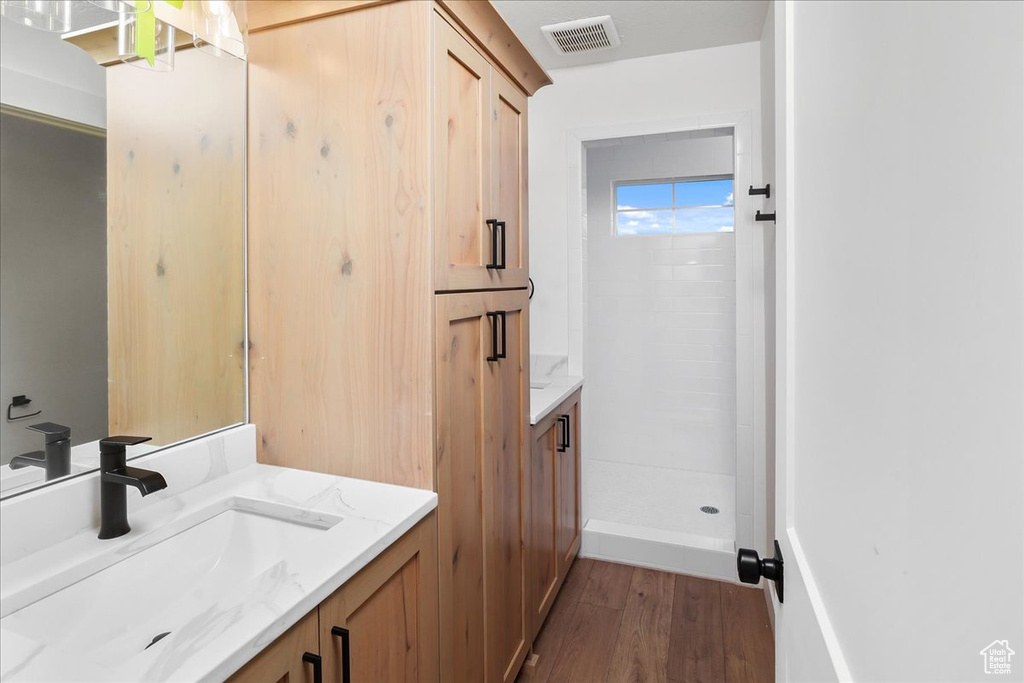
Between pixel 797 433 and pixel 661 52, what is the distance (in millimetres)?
2620

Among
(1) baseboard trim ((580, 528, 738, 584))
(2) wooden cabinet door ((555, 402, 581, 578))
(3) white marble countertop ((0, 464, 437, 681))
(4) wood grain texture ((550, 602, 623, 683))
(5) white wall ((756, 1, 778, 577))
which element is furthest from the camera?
(1) baseboard trim ((580, 528, 738, 584))

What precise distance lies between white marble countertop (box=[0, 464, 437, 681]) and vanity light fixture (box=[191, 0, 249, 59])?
1.03 metres

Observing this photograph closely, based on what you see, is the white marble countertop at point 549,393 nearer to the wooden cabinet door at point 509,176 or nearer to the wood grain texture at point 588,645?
the wooden cabinet door at point 509,176

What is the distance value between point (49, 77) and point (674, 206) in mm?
3748

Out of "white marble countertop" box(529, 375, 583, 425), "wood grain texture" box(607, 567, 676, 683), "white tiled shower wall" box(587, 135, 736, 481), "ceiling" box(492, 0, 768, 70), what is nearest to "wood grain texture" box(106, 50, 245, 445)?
"white marble countertop" box(529, 375, 583, 425)

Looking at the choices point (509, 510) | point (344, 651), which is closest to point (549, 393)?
point (509, 510)

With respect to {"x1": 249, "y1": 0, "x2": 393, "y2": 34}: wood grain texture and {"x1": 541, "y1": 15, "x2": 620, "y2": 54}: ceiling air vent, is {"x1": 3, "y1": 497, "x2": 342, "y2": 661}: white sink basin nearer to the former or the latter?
{"x1": 249, "y1": 0, "x2": 393, "y2": 34}: wood grain texture

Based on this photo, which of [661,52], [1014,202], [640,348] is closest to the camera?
[1014,202]

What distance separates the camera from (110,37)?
1080 mm

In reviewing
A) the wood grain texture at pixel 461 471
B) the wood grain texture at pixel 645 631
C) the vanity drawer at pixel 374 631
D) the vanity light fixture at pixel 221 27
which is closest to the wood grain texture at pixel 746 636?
the wood grain texture at pixel 645 631

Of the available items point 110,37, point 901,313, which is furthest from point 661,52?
point 901,313

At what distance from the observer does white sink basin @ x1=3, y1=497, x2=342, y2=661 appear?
2.71 feet

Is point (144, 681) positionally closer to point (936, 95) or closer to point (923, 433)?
point (923, 433)

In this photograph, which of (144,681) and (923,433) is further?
(144,681)
